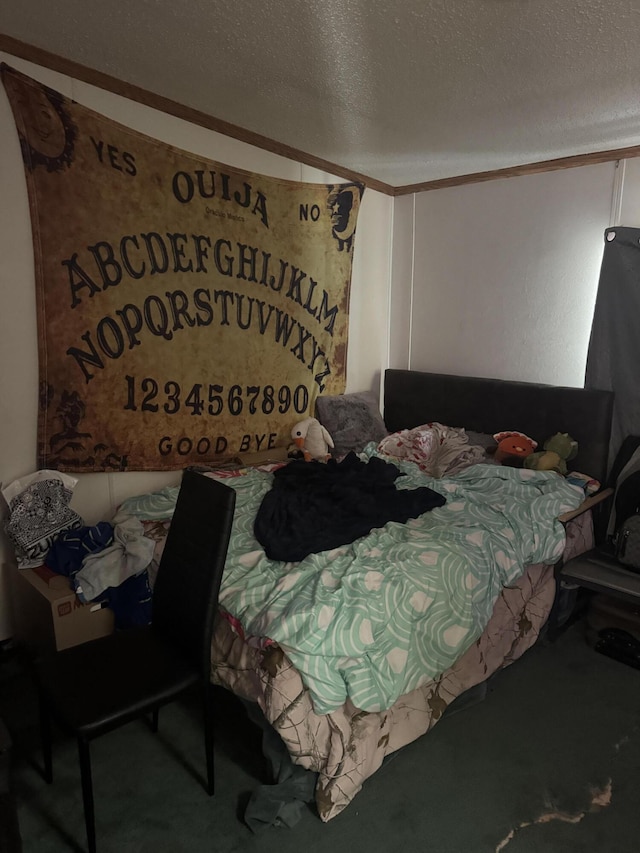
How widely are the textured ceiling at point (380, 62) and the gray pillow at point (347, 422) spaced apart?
1515mm

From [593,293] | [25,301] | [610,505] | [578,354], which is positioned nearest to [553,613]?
[610,505]

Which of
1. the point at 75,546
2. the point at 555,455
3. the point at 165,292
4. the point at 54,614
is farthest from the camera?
the point at 555,455

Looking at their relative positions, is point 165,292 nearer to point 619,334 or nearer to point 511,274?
point 511,274

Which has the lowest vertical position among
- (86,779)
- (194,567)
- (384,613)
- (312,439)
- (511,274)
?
(86,779)

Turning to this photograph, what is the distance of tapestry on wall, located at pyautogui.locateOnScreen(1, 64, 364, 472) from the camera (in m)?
2.43

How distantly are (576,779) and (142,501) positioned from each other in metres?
2.00

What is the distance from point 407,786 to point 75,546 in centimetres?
153

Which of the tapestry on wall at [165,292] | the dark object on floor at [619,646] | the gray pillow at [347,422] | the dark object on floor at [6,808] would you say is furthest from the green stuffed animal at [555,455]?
the dark object on floor at [6,808]

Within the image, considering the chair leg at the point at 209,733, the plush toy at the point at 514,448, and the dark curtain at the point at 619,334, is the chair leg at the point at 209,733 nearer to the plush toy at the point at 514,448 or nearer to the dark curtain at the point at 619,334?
the plush toy at the point at 514,448

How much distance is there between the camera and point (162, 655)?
1754 millimetres

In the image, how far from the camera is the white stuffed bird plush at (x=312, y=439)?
11.3 feet

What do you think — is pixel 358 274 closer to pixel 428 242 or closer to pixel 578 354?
pixel 428 242

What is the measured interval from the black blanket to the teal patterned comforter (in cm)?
5

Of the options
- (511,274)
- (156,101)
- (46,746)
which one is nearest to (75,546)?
(46,746)
